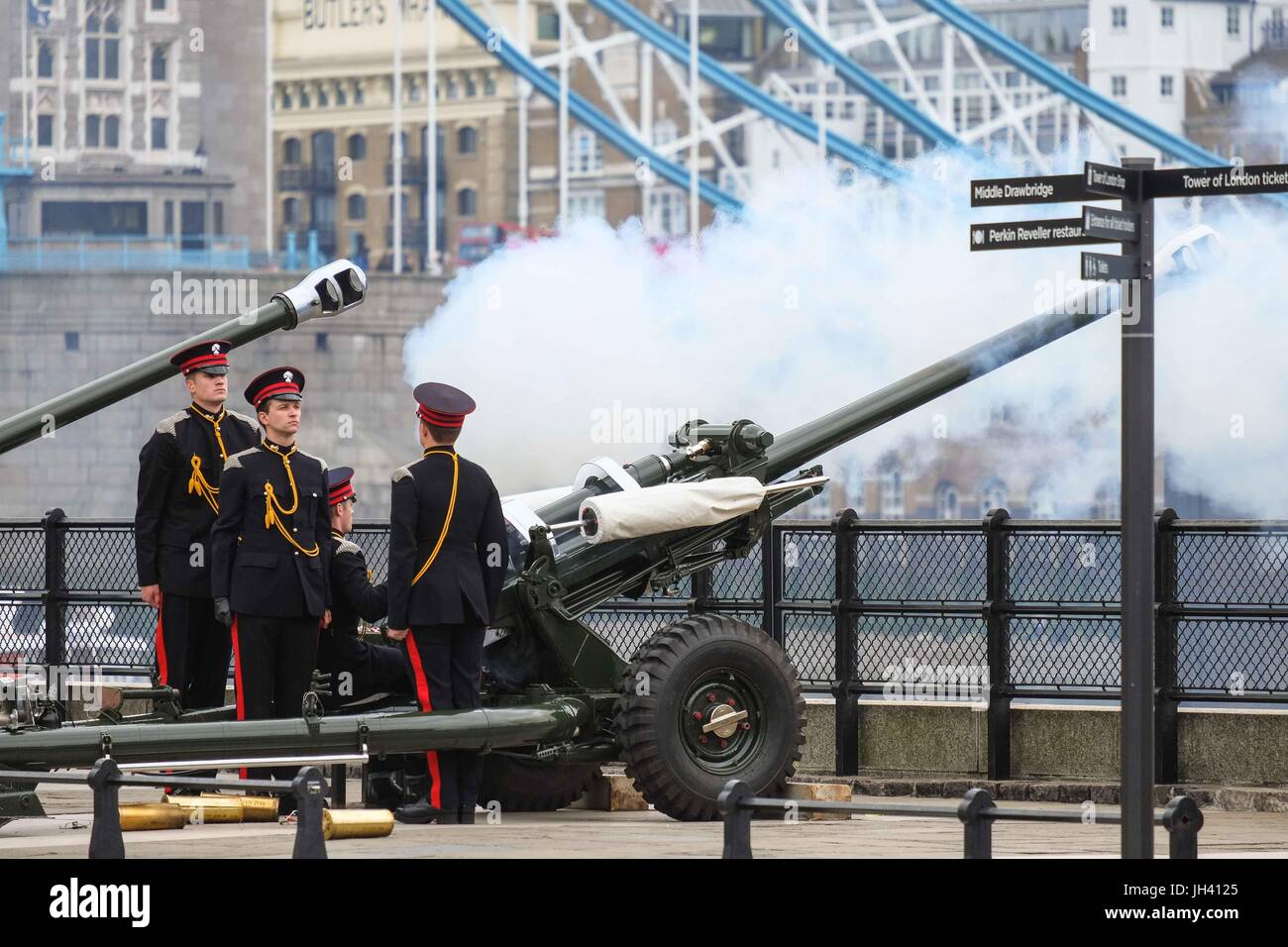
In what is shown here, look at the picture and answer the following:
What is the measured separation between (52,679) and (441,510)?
4.66 m

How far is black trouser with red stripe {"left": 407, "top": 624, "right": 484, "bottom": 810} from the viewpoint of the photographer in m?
10.2

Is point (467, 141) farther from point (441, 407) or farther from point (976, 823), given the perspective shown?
point (976, 823)

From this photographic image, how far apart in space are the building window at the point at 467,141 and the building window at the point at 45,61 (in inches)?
584

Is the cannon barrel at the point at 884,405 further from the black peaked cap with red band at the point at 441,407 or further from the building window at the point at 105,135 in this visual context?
the building window at the point at 105,135

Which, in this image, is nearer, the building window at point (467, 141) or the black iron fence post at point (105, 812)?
the black iron fence post at point (105, 812)

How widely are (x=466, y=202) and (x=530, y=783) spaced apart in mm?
79451

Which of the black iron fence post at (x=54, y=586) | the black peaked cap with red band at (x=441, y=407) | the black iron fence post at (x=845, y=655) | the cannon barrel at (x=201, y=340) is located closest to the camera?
the black peaked cap with red band at (x=441, y=407)

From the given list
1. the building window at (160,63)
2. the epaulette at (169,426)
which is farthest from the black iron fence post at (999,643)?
the building window at (160,63)

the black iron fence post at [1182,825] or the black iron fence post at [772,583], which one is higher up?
the black iron fence post at [772,583]

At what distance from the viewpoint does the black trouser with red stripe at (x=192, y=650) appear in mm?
10719

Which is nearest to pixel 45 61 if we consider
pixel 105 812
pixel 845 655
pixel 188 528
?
pixel 845 655

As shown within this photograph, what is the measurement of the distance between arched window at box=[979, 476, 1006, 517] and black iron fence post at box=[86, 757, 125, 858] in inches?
2471

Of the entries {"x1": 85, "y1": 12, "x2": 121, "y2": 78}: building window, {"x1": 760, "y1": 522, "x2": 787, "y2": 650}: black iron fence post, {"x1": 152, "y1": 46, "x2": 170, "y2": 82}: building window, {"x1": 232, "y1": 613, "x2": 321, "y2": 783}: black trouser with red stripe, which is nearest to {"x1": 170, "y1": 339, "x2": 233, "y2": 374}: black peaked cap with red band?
{"x1": 232, "y1": 613, "x2": 321, "y2": 783}: black trouser with red stripe

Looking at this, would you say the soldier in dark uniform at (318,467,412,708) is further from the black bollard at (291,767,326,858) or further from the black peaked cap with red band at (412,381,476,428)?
the black bollard at (291,767,326,858)
